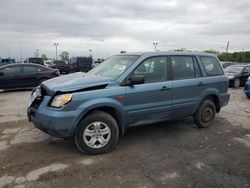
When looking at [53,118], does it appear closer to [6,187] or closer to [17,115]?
[6,187]

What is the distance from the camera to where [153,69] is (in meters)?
4.94

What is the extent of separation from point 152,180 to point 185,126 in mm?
2894

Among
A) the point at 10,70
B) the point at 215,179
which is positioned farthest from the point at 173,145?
the point at 10,70

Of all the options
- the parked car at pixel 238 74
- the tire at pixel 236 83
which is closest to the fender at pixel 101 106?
the parked car at pixel 238 74

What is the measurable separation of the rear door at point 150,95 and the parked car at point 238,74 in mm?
10845

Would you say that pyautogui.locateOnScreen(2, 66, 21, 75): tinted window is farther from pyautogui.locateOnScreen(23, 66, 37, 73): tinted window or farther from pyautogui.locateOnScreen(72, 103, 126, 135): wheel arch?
pyautogui.locateOnScreen(72, 103, 126, 135): wheel arch

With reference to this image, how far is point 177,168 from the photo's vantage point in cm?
383

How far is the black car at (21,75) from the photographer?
11516mm

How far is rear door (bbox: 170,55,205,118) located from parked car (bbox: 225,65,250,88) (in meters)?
9.96

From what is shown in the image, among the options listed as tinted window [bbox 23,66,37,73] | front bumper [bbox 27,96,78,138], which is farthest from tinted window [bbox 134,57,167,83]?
tinted window [bbox 23,66,37,73]

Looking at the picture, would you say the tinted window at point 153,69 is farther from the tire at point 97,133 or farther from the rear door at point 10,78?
the rear door at point 10,78

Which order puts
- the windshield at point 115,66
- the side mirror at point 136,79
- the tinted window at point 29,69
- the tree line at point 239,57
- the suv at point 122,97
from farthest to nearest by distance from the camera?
1. the tree line at point 239,57
2. the tinted window at point 29,69
3. the windshield at point 115,66
4. the side mirror at point 136,79
5. the suv at point 122,97

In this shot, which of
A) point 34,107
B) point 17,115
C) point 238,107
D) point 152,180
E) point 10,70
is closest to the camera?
point 152,180

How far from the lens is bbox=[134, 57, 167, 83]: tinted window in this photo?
4758 millimetres
